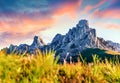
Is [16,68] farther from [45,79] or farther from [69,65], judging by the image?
[69,65]

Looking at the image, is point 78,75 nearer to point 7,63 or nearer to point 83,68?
point 83,68

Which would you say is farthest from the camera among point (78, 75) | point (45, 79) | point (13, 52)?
point (13, 52)

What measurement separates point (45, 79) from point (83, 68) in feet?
7.43

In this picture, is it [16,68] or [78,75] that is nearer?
[16,68]

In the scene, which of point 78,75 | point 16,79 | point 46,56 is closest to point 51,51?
point 46,56

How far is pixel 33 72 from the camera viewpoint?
336 inches

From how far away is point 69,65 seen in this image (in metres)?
10.1

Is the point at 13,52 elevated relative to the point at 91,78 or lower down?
elevated

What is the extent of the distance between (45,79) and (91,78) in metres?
1.83

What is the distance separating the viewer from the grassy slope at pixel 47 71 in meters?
8.12

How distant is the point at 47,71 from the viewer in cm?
874

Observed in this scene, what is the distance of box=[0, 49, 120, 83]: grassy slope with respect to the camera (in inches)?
320

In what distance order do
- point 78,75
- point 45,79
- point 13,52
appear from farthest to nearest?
point 13,52
point 78,75
point 45,79

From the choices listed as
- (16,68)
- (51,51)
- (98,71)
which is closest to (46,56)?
(51,51)
